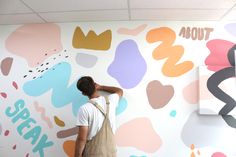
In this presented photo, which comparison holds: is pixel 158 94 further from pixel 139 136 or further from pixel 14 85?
pixel 14 85

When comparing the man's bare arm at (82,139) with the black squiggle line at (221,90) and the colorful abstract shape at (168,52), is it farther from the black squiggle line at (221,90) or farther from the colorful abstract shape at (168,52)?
the black squiggle line at (221,90)

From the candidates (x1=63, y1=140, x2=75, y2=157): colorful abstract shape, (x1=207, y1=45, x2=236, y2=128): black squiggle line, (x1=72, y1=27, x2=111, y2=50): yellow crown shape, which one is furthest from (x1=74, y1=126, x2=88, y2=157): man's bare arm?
(x1=207, y1=45, x2=236, y2=128): black squiggle line

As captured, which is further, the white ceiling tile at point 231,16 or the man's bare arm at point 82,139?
the white ceiling tile at point 231,16

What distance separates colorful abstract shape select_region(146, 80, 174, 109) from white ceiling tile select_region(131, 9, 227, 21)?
0.66 metres

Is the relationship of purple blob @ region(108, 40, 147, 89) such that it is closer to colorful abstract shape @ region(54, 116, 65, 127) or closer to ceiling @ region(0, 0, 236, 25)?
ceiling @ region(0, 0, 236, 25)

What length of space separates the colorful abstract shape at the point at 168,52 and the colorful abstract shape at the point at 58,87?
34.8 inches

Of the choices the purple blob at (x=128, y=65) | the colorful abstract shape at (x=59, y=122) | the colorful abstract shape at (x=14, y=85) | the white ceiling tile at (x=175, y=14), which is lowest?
the colorful abstract shape at (x=59, y=122)

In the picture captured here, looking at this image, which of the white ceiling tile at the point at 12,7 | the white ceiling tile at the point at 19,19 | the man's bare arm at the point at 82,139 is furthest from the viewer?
the white ceiling tile at the point at 19,19

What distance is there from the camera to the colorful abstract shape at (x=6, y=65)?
9.33 feet

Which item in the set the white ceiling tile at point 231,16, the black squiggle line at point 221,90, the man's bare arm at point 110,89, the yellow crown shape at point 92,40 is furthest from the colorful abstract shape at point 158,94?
the white ceiling tile at point 231,16

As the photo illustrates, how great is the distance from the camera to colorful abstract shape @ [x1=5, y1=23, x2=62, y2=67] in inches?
110

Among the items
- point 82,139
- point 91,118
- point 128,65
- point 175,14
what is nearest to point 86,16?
point 128,65

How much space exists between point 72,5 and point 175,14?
0.98 meters

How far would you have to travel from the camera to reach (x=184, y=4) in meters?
2.27
